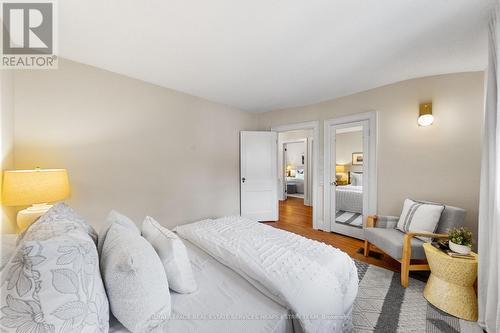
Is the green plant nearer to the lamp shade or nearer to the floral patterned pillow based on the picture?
the floral patterned pillow

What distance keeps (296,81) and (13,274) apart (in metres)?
3.08

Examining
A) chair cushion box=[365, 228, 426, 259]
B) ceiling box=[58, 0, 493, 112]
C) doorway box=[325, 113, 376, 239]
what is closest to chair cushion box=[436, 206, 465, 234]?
chair cushion box=[365, 228, 426, 259]

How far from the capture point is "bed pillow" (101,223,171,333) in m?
0.84

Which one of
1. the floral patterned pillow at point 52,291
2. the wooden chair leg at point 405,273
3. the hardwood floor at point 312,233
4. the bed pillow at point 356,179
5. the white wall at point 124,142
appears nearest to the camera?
the floral patterned pillow at point 52,291

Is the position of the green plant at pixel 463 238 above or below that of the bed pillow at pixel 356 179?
below

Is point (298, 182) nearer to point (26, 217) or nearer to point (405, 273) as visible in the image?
point (405, 273)

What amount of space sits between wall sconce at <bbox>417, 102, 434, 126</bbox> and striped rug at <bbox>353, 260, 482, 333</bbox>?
1936 mm

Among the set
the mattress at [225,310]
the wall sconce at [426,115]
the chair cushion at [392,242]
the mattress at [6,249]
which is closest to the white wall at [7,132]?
the mattress at [6,249]

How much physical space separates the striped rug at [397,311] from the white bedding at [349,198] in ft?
4.31

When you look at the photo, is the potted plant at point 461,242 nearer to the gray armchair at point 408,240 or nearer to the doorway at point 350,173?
the gray armchair at point 408,240

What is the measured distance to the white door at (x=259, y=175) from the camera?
4.27 m

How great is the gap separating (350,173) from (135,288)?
3.40 m

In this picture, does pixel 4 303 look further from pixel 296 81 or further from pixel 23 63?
pixel 296 81

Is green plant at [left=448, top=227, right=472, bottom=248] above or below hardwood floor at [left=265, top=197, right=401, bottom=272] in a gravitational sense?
above
